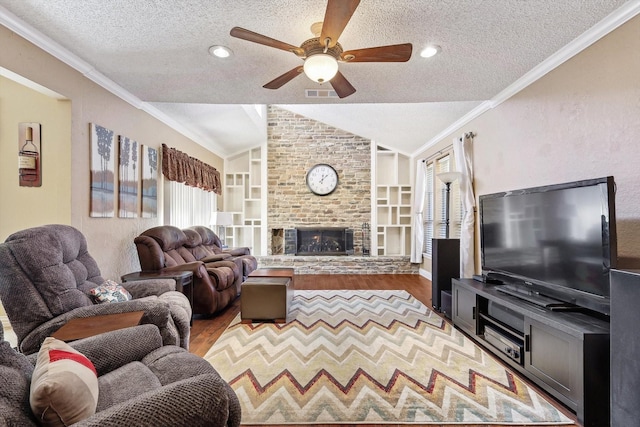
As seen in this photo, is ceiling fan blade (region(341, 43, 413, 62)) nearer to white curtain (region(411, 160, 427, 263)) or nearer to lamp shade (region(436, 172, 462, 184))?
lamp shade (region(436, 172, 462, 184))

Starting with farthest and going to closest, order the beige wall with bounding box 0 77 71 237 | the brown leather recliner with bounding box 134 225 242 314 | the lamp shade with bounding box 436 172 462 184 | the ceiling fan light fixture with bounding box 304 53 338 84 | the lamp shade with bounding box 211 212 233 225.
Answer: the lamp shade with bounding box 211 212 233 225, the lamp shade with bounding box 436 172 462 184, the brown leather recliner with bounding box 134 225 242 314, the beige wall with bounding box 0 77 71 237, the ceiling fan light fixture with bounding box 304 53 338 84

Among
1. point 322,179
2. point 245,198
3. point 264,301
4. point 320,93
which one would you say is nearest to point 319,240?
point 322,179

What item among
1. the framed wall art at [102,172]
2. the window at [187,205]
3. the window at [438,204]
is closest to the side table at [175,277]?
the framed wall art at [102,172]

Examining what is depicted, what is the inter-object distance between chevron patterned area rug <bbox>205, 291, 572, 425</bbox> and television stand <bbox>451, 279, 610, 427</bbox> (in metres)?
0.11

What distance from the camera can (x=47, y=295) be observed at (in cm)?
181

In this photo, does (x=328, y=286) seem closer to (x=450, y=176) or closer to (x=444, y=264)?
(x=444, y=264)

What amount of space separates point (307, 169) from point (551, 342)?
5514mm

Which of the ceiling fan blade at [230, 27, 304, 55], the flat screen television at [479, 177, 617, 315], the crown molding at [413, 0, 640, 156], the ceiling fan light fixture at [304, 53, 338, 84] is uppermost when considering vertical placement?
the crown molding at [413, 0, 640, 156]

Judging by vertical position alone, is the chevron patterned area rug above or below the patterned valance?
below

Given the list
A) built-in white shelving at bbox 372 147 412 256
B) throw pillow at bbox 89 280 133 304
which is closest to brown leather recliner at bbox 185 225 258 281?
throw pillow at bbox 89 280 133 304

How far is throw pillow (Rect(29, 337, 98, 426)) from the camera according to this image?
84 centimetres

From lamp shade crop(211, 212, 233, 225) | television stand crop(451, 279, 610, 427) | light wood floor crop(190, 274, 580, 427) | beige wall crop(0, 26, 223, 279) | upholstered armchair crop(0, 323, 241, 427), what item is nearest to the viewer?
upholstered armchair crop(0, 323, 241, 427)

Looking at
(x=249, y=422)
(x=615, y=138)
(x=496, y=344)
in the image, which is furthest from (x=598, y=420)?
(x=249, y=422)

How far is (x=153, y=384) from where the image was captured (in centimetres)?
124
